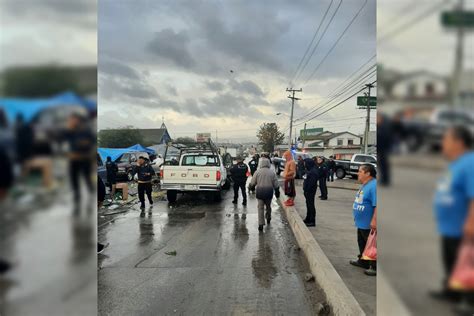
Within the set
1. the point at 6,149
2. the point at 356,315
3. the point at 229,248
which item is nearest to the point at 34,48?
the point at 6,149

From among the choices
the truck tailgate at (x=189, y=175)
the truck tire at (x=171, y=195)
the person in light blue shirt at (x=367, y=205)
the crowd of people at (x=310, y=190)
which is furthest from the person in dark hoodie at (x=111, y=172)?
the person in light blue shirt at (x=367, y=205)

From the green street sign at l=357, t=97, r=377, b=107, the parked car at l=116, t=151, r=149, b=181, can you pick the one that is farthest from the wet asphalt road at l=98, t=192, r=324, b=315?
the parked car at l=116, t=151, r=149, b=181

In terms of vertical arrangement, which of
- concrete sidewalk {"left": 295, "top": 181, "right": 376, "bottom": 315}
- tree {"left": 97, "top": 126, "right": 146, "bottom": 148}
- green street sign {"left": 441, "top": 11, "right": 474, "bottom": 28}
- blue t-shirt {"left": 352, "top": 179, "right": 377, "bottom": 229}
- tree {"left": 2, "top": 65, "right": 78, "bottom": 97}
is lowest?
concrete sidewalk {"left": 295, "top": 181, "right": 376, "bottom": 315}

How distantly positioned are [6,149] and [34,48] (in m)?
0.42

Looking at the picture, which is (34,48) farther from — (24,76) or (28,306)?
(28,306)

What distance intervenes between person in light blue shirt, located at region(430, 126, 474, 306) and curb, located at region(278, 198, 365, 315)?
2283mm

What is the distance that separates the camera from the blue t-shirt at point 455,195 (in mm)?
883

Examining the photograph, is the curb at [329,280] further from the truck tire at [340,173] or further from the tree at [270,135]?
the tree at [270,135]

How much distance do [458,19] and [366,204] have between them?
363 centimetres

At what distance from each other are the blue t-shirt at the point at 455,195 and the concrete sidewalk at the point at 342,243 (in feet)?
8.93

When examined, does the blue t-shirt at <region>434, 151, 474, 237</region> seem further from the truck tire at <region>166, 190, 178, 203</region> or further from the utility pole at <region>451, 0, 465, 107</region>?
the truck tire at <region>166, 190, 178, 203</region>

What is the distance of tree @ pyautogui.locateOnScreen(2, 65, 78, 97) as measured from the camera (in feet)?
4.34

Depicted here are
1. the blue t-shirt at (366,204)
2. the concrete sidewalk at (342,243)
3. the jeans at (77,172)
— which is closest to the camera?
the jeans at (77,172)

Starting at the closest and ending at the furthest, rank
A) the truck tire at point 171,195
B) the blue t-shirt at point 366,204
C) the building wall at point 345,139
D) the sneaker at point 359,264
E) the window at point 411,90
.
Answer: the window at point 411,90 → the blue t-shirt at point 366,204 → the sneaker at point 359,264 → the truck tire at point 171,195 → the building wall at point 345,139
